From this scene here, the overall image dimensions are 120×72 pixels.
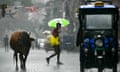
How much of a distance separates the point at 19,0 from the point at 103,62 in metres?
86.0

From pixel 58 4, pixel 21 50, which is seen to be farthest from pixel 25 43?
pixel 58 4

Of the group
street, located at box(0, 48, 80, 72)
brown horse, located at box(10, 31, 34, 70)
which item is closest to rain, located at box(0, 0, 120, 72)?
street, located at box(0, 48, 80, 72)

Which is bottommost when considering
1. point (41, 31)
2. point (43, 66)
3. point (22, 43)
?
point (41, 31)

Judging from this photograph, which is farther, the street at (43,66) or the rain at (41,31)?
the rain at (41,31)

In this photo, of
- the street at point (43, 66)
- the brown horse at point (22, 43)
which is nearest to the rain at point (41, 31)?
the street at point (43, 66)

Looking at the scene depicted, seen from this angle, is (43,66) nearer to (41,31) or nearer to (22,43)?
(22,43)

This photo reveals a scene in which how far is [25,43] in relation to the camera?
2359cm

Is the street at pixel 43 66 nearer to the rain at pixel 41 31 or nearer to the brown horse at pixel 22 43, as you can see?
the rain at pixel 41 31

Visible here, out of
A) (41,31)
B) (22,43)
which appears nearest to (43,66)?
(22,43)

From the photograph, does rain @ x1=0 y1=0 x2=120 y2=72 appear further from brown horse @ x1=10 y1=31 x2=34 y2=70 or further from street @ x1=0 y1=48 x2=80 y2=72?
brown horse @ x1=10 y1=31 x2=34 y2=70

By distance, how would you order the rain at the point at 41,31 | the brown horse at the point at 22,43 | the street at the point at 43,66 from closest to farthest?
the street at the point at 43,66, the brown horse at the point at 22,43, the rain at the point at 41,31

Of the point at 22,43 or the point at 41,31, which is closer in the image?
the point at 22,43

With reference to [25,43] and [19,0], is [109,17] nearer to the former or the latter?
[25,43]

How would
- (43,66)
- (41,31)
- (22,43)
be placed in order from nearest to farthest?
(22,43) → (43,66) → (41,31)
